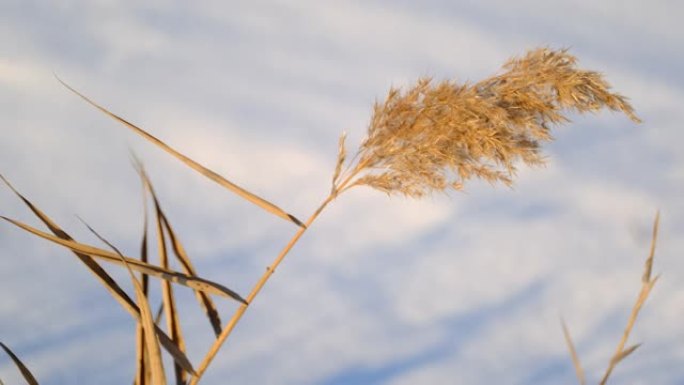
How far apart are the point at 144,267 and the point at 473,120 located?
1.38 m

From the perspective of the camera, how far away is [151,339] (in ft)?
8.04

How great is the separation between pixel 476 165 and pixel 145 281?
54.1 inches

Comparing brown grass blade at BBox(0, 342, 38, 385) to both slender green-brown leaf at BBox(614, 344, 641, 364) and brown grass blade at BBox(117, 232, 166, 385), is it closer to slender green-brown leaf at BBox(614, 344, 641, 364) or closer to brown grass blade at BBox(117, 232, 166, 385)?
brown grass blade at BBox(117, 232, 166, 385)

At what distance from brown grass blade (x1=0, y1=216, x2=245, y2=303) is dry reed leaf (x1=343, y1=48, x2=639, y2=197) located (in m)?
0.84

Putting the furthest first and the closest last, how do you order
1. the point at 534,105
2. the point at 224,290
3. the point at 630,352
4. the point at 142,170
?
the point at 534,105 → the point at 142,170 → the point at 224,290 → the point at 630,352

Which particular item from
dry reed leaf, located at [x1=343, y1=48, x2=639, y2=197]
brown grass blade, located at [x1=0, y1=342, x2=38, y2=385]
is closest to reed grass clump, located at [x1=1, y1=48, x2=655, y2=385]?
dry reed leaf, located at [x1=343, y1=48, x2=639, y2=197]

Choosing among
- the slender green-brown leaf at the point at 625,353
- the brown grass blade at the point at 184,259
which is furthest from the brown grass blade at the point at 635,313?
the brown grass blade at the point at 184,259

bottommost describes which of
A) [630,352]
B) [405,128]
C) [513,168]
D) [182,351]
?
[630,352]

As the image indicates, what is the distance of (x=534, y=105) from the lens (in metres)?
3.11

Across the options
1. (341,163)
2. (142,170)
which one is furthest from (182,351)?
(341,163)

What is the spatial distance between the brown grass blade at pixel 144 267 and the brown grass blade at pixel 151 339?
0.03 metres

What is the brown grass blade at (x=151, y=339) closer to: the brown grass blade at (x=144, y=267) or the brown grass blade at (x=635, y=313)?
the brown grass blade at (x=144, y=267)

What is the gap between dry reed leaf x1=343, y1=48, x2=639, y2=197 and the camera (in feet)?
10.1

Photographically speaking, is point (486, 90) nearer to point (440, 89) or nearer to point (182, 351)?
point (440, 89)
